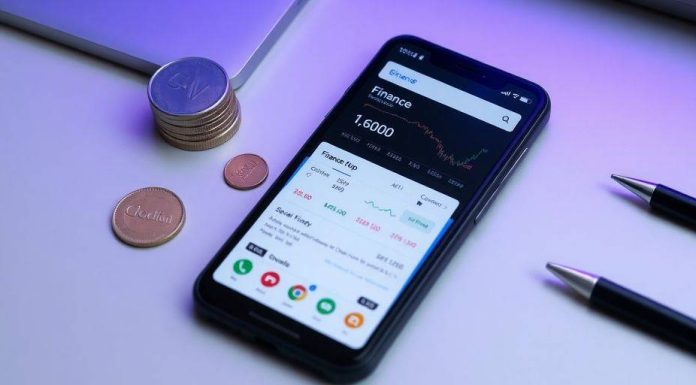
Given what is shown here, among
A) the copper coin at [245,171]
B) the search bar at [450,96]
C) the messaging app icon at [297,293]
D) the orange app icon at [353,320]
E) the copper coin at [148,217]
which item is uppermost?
the search bar at [450,96]

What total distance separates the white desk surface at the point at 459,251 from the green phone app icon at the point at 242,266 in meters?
0.03

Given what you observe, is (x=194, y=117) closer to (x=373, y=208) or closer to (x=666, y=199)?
(x=373, y=208)

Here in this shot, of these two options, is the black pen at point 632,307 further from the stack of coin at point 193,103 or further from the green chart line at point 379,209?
the stack of coin at point 193,103

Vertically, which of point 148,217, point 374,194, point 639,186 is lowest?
point 148,217

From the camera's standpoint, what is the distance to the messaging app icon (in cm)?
54

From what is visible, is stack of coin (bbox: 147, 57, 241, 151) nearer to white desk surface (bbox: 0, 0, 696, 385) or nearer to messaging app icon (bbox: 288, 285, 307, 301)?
white desk surface (bbox: 0, 0, 696, 385)

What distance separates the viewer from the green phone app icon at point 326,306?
0.54m

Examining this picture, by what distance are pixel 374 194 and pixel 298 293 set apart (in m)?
0.09

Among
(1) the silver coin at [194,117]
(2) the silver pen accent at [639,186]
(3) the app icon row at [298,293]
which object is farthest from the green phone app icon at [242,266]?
(2) the silver pen accent at [639,186]

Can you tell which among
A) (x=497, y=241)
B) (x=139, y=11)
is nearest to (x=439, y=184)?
(x=497, y=241)

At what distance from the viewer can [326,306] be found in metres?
0.54

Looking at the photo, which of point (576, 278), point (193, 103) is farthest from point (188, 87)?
point (576, 278)

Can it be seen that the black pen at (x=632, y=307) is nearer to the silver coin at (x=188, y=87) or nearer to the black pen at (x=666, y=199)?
the black pen at (x=666, y=199)

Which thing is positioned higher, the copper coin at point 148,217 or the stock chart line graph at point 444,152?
the stock chart line graph at point 444,152
